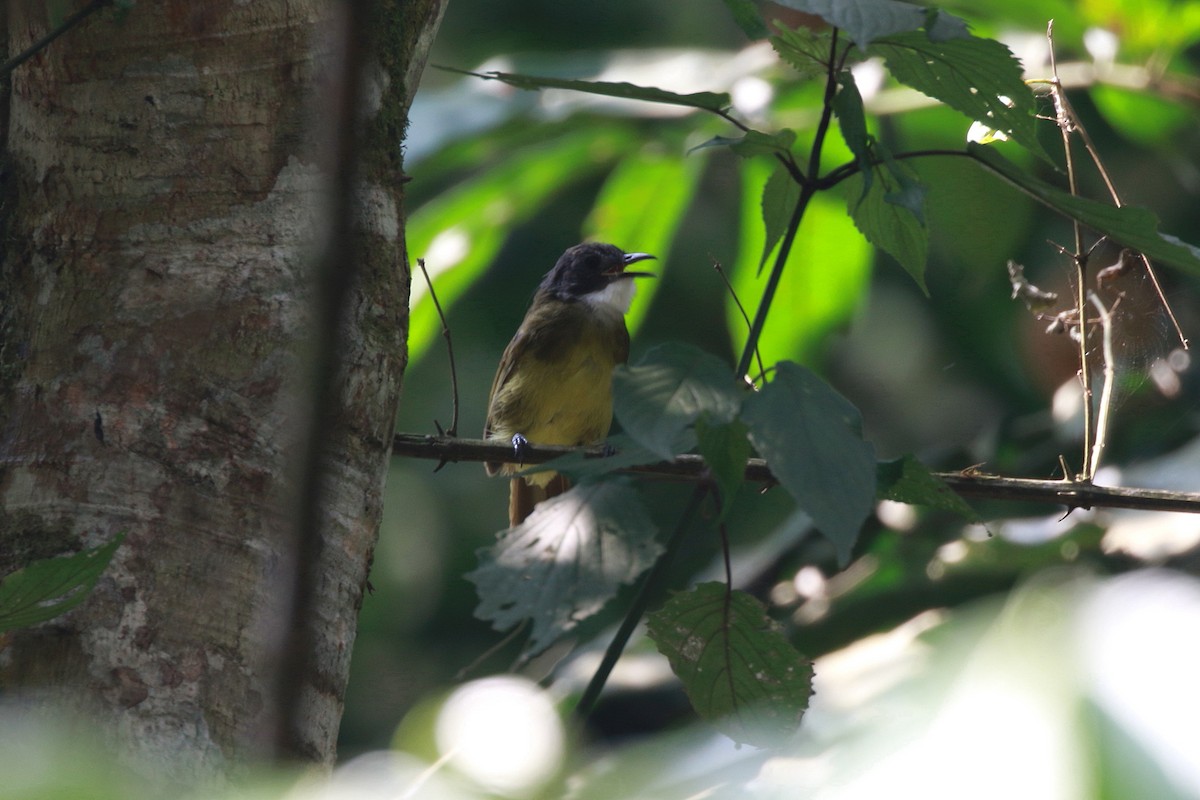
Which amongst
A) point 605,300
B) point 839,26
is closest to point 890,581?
point 605,300

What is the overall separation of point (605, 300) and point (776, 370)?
13.1 ft

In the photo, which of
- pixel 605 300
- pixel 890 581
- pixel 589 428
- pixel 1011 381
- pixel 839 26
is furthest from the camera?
pixel 1011 381

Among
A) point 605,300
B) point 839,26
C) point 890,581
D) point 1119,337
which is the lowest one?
point 839,26

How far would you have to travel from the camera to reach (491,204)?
12.6 ft

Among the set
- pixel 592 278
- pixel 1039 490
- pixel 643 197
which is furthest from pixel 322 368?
pixel 592 278

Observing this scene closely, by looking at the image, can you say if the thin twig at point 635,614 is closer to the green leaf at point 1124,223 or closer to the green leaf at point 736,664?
the green leaf at point 736,664

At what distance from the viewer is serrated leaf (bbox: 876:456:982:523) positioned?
4.66 ft

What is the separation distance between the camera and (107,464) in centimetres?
150

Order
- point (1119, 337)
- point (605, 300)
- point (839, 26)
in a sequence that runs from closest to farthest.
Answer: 1. point (839, 26)
2. point (1119, 337)
3. point (605, 300)

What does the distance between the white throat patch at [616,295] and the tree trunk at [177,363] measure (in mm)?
3409

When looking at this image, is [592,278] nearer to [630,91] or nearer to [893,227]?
[893,227]

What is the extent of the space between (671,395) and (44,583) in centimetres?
60

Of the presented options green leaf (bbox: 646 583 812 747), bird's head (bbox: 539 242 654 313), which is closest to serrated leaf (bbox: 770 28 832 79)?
green leaf (bbox: 646 583 812 747)

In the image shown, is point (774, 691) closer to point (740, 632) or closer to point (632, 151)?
point (740, 632)
